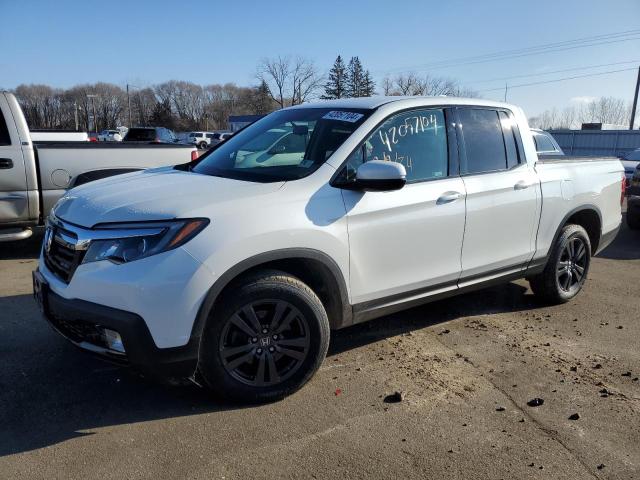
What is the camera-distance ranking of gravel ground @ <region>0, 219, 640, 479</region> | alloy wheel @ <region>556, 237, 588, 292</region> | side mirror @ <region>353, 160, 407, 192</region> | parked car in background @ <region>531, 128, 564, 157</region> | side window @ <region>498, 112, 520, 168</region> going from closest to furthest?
gravel ground @ <region>0, 219, 640, 479</region> < side mirror @ <region>353, 160, 407, 192</region> < side window @ <region>498, 112, 520, 168</region> < alloy wheel @ <region>556, 237, 588, 292</region> < parked car in background @ <region>531, 128, 564, 157</region>

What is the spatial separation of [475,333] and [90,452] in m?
3.03

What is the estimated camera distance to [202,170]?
3.92 meters

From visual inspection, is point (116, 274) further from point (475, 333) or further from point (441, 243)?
point (475, 333)

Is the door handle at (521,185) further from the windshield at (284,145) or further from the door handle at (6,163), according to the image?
the door handle at (6,163)

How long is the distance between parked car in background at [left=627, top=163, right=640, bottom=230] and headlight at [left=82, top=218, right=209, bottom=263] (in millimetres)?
8729

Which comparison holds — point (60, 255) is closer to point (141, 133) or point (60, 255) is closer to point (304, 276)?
point (304, 276)

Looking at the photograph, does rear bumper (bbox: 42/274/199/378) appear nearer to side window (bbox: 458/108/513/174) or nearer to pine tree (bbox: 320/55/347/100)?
side window (bbox: 458/108/513/174)

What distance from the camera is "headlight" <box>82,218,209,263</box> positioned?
276 centimetres

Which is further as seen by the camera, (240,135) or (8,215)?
(8,215)

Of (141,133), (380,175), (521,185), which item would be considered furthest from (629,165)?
(141,133)

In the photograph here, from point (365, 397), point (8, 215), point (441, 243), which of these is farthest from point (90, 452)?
point (8, 215)

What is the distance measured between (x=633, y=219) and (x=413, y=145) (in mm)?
7433

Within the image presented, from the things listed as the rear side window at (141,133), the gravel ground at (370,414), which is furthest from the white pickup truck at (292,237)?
the rear side window at (141,133)

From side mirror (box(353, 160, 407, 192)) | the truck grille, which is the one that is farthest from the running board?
side mirror (box(353, 160, 407, 192))
